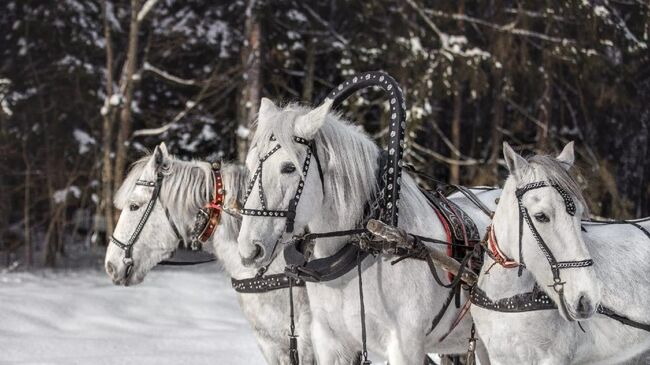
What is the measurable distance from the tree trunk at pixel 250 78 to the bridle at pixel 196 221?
673 cm

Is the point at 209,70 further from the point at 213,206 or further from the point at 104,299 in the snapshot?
the point at 213,206

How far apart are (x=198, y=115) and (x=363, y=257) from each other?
38.1 feet

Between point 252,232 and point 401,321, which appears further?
point 401,321

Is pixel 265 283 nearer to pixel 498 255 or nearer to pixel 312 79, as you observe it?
pixel 498 255

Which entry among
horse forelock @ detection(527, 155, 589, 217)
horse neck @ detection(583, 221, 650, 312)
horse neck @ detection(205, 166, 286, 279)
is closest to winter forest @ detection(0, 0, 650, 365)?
horse neck @ detection(205, 166, 286, 279)

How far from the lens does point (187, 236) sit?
503 centimetres

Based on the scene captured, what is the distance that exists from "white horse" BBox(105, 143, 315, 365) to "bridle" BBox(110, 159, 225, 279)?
19 mm

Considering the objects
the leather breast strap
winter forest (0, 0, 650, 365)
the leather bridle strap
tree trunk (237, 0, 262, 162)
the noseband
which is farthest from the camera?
tree trunk (237, 0, 262, 162)

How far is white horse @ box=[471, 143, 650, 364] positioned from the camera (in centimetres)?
346

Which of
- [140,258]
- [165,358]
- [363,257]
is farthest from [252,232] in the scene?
[165,358]

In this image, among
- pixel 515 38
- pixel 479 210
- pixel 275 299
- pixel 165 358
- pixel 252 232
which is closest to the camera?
pixel 252 232

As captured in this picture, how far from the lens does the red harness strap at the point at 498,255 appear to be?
372 cm

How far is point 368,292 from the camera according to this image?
3932mm

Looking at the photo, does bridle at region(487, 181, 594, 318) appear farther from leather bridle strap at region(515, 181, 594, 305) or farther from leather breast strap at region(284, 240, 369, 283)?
leather breast strap at region(284, 240, 369, 283)
